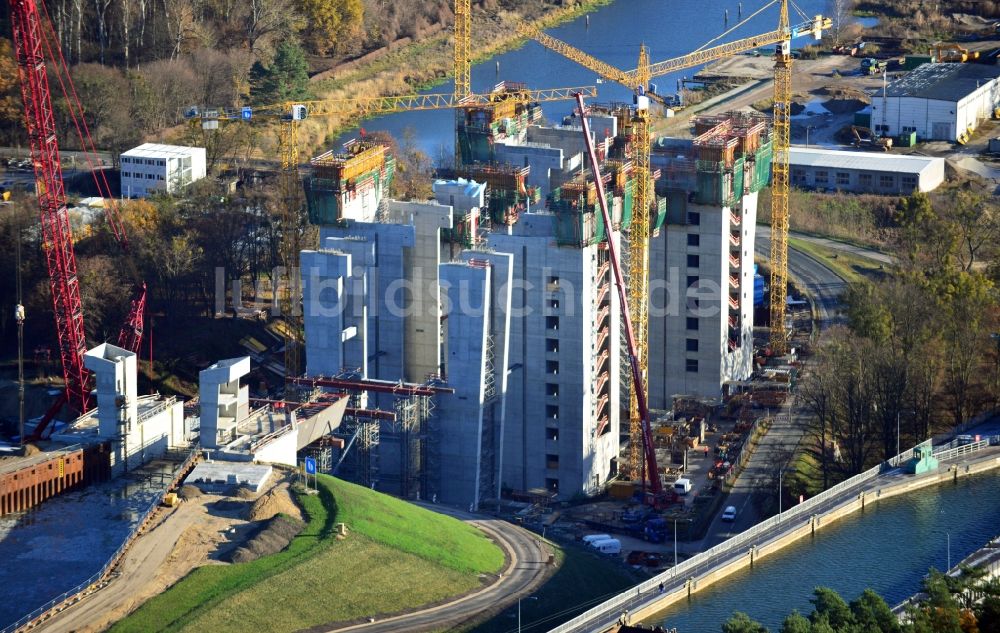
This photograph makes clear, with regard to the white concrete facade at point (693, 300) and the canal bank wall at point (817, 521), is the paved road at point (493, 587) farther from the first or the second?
the white concrete facade at point (693, 300)

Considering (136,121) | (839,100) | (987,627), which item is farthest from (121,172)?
(987,627)

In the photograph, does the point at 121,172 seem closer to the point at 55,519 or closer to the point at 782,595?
the point at 55,519

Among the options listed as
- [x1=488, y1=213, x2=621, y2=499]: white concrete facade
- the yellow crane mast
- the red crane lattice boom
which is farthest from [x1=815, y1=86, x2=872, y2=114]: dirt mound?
the red crane lattice boom

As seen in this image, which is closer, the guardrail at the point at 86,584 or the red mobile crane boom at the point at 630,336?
the guardrail at the point at 86,584

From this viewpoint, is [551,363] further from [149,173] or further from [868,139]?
[868,139]

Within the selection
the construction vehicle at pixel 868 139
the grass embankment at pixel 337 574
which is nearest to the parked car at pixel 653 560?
the grass embankment at pixel 337 574

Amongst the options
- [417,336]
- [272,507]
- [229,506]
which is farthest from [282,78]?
[272,507]
